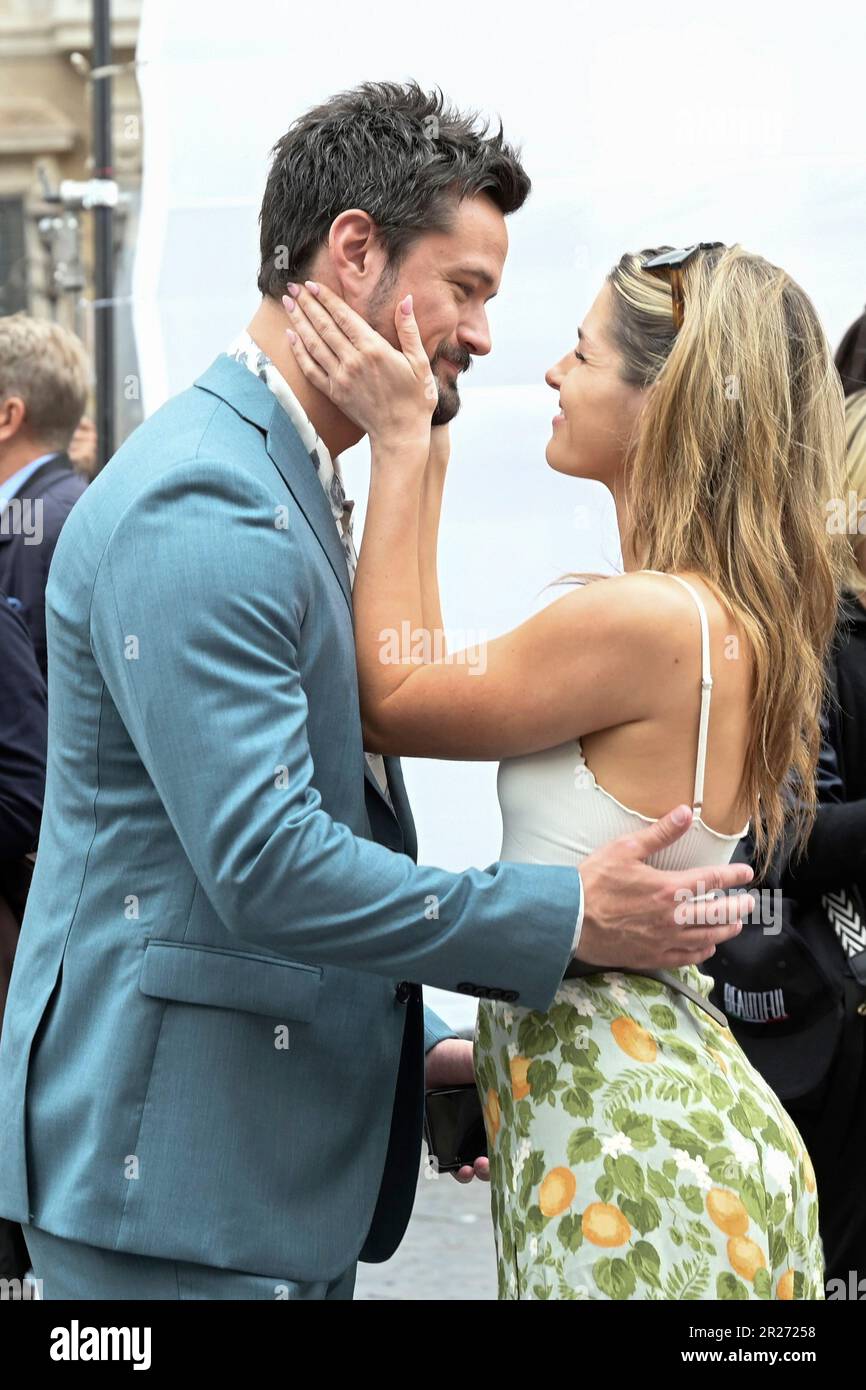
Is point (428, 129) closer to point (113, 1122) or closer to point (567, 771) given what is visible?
point (567, 771)

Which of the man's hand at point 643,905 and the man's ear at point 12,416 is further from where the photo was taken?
the man's ear at point 12,416

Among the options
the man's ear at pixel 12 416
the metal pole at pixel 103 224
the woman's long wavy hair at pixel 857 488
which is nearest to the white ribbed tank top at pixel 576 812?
the woman's long wavy hair at pixel 857 488

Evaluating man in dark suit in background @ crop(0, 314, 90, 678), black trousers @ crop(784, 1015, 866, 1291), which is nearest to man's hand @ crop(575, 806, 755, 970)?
black trousers @ crop(784, 1015, 866, 1291)

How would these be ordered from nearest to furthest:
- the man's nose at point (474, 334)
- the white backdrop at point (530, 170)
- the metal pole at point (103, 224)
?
1. the man's nose at point (474, 334)
2. the white backdrop at point (530, 170)
3. the metal pole at point (103, 224)

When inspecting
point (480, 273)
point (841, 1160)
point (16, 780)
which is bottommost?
point (841, 1160)

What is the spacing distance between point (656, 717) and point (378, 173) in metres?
0.77

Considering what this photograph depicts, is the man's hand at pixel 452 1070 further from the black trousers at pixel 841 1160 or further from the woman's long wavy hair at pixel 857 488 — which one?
the woman's long wavy hair at pixel 857 488

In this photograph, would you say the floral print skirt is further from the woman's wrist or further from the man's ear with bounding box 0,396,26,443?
the man's ear with bounding box 0,396,26,443

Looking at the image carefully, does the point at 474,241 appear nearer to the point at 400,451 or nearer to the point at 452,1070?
the point at 400,451

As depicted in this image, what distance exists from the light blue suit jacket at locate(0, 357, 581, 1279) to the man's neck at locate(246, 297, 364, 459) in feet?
0.26

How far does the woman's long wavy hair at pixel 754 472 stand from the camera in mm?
2096

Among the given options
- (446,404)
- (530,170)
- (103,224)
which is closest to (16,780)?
(446,404)

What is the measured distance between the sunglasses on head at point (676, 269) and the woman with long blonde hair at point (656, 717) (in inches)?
0.6

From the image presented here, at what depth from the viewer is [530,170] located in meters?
3.96
